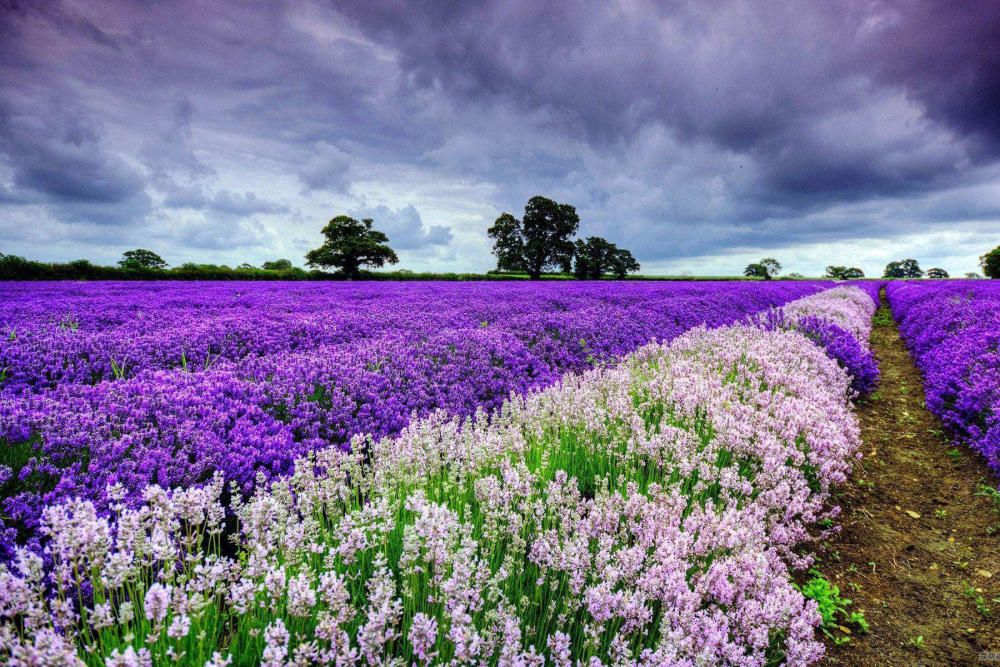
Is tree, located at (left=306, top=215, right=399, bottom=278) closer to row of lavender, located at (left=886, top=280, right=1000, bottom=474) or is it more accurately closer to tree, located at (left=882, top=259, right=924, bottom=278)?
row of lavender, located at (left=886, top=280, right=1000, bottom=474)

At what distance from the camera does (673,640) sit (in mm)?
1716

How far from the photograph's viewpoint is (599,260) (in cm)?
5466

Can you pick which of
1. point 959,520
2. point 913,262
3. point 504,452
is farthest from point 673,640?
point 913,262

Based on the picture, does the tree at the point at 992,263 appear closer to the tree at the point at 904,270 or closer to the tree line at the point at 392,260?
the tree line at the point at 392,260

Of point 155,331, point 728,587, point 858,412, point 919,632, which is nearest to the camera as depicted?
point 728,587

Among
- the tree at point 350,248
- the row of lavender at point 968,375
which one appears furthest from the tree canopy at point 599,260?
the row of lavender at point 968,375

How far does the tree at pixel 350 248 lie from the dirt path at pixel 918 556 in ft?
127

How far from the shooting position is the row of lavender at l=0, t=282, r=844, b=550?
9.06ft

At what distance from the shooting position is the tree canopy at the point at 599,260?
5256cm

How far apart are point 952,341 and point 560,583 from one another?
36.1 feet

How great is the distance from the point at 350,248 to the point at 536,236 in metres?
20.2

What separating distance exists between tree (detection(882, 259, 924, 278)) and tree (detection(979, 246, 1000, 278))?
111 ft

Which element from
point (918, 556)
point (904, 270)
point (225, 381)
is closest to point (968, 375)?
point (918, 556)

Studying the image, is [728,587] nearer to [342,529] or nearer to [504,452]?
[504,452]
